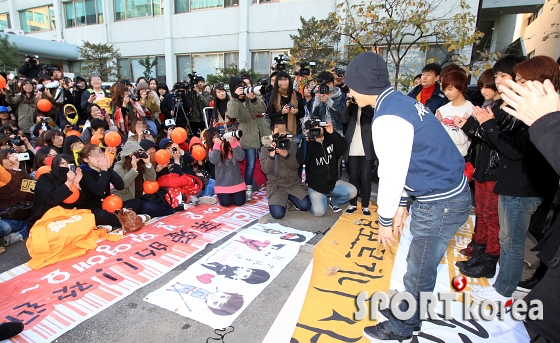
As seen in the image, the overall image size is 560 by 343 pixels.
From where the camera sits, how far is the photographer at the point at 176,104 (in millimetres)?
6176

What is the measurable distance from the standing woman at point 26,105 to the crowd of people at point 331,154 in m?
0.02

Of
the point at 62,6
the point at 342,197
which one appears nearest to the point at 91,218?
the point at 342,197

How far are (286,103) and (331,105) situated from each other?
2.20ft

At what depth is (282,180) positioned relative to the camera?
420cm

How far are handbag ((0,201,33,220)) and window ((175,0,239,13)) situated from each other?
1148 centimetres

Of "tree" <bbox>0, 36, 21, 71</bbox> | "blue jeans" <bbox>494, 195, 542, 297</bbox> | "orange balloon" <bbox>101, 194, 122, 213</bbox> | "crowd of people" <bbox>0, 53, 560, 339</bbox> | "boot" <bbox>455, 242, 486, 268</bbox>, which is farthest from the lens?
"tree" <bbox>0, 36, 21, 71</bbox>

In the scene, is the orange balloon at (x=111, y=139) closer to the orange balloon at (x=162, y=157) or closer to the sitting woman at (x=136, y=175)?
the sitting woman at (x=136, y=175)

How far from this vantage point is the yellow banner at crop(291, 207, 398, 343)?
2.14m

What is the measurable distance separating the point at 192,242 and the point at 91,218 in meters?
1.01

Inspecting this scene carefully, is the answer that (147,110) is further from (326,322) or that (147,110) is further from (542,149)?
(542,149)

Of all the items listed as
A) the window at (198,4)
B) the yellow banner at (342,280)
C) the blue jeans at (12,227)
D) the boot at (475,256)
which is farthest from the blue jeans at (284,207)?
the window at (198,4)

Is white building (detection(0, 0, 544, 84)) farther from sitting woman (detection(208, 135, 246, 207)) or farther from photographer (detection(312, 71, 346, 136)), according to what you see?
sitting woman (detection(208, 135, 246, 207))

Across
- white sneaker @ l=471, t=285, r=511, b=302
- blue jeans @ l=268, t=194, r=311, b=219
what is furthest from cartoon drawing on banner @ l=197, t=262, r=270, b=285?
white sneaker @ l=471, t=285, r=511, b=302

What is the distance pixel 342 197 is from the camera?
431 cm
